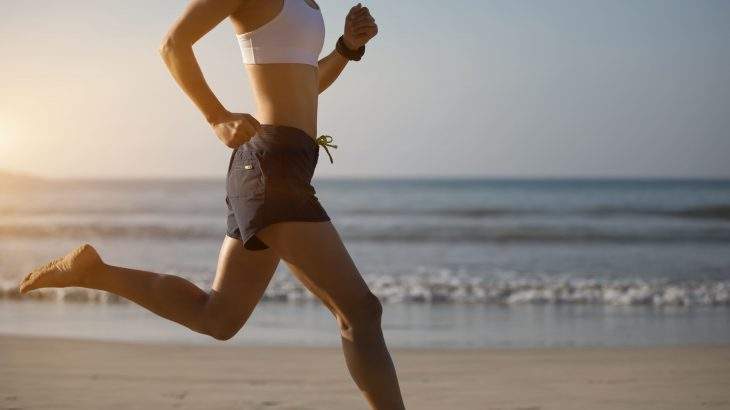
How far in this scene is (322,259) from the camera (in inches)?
94.3

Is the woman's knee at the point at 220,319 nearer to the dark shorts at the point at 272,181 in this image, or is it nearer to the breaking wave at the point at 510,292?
the dark shorts at the point at 272,181

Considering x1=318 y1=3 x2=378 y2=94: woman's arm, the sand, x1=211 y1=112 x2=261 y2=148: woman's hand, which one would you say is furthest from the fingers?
the sand

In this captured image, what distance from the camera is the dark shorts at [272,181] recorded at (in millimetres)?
2373

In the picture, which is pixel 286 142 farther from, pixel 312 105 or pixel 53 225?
pixel 53 225

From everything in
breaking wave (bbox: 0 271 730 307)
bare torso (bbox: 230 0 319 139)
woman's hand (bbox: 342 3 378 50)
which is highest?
woman's hand (bbox: 342 3 378 50)

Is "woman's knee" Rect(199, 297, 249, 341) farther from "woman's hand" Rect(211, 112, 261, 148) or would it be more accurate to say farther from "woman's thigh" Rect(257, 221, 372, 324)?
"woman's hand" Rect(211, 112, 261, 148)

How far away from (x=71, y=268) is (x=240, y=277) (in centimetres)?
59

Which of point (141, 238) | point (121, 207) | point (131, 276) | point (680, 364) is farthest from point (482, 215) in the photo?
point (131, 276)

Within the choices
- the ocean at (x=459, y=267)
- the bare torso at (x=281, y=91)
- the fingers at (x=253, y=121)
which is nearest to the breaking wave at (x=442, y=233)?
the ocean at (x=459, y=267)

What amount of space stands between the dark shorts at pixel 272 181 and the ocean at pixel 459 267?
3.38 m

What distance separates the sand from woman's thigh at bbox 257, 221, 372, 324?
1.59 m

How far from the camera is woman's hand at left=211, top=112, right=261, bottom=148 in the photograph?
2.30m

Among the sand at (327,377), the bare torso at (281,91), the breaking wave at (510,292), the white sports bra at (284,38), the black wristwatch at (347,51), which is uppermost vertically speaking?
the black wristwatch at (347,51)

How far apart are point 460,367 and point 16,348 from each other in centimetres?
254
